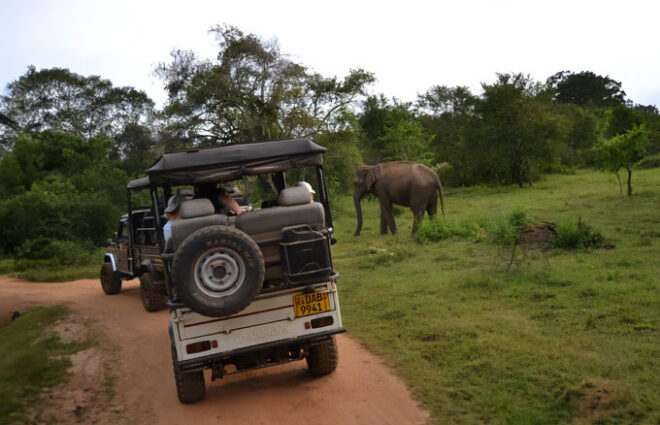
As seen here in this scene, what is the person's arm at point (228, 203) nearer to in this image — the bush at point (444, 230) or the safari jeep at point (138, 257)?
the safari jeep at point (138, 257)

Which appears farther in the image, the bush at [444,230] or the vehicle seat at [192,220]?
the bush at [444,230]

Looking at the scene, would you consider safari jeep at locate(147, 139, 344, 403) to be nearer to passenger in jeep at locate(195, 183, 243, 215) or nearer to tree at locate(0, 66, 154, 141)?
passenger in jeep at locate(195, 183, 243, 215)

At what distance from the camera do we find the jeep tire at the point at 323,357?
6.45 meters

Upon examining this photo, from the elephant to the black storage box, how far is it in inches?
445

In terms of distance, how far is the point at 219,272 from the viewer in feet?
17.7

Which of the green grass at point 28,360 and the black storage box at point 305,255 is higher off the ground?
the black storage box at point 305,255

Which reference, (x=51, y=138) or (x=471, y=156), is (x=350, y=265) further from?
(x=51, y=138)

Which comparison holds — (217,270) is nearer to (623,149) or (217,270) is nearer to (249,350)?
(249,350)

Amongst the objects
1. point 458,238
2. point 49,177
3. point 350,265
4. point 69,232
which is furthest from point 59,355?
point 49,177

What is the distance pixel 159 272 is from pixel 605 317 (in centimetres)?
647

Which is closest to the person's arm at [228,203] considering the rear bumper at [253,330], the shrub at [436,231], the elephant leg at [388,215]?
the rear bumper at [253,330]

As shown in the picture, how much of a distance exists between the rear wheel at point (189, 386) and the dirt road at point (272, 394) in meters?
0.09

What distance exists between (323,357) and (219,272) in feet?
5.54

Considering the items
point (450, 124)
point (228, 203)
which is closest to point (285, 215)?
point (228, 203)
